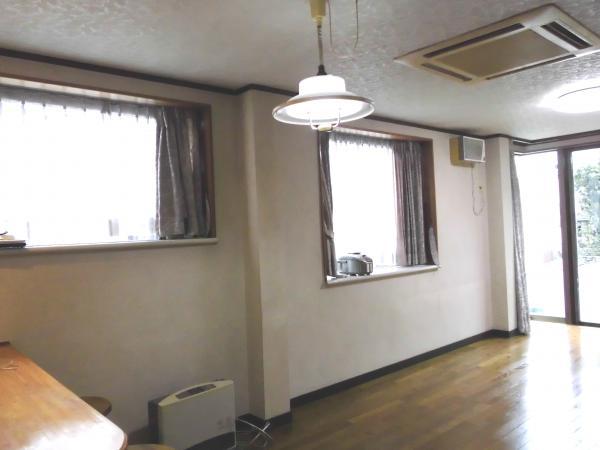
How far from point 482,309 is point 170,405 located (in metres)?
4.12

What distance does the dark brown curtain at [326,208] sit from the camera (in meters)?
3.91

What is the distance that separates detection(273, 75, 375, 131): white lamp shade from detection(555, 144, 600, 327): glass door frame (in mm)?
5203

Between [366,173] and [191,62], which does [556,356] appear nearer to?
[366,173]

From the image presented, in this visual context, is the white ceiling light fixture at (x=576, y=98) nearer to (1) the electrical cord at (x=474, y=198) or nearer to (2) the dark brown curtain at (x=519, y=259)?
(1) the electrical cord at (x=474, y=198)

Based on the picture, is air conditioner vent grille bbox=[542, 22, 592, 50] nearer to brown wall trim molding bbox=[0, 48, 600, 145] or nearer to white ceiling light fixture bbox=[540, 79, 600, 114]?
white ceiling light fixture bbox=[540, 79, 600, 114]

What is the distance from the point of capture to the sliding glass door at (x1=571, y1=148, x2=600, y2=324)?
19.2 feet

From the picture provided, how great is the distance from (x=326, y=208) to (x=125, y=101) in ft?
5.77

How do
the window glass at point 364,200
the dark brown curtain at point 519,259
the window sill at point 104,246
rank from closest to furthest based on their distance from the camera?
the window sill at point 104,246 → the window glass at point 364,200 → the dark brown curtain at point 519,259

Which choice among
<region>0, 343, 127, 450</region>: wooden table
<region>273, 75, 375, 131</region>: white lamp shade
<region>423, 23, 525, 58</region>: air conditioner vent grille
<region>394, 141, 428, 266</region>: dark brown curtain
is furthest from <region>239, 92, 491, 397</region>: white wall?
<region>0, 343, 127, 450</region>: wooden table

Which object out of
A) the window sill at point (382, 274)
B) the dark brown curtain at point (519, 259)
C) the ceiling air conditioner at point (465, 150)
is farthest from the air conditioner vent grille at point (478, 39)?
the dark brown curtain at point (519, 259)

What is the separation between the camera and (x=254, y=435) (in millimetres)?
3201

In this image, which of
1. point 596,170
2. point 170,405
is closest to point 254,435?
point 170,405

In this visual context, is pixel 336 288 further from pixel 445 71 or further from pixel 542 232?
pixel 542 232

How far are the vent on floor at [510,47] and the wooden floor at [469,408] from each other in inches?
90.5
